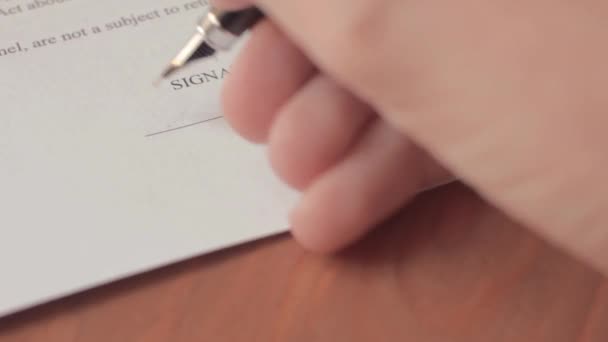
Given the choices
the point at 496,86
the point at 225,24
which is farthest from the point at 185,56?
the point at 496,86

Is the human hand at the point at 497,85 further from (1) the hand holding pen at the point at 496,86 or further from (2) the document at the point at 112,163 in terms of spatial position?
(2) the document at the point at 112,163

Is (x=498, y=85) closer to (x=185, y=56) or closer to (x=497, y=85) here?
(x=497, y=85)

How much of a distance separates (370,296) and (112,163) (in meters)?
0.13

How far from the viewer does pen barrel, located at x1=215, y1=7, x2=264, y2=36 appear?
276 millimetres

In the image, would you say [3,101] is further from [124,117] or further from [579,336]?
[579,336]

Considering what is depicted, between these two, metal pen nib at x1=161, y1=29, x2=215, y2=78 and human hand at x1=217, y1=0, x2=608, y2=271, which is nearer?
human hand at x1=217, y1=0, x2=608, y2=271

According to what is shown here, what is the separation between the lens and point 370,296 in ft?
0.91

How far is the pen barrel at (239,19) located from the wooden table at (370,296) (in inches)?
3.3

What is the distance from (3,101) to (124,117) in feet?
0.21

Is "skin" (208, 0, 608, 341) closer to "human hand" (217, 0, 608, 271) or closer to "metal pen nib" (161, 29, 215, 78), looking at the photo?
"human hand" (217, 0, 608, 271)

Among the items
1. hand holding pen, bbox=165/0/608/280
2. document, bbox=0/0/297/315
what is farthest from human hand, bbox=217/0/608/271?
document, bbox=0/0/297/315

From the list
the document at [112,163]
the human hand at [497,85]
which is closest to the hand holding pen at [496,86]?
the human hand at [497,85]

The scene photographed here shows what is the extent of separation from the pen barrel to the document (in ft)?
0.21

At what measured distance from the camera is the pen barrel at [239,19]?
0.91ft
